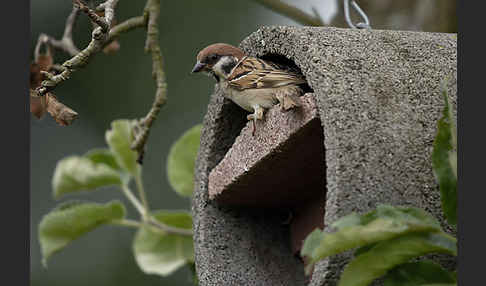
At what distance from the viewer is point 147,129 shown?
2352mm

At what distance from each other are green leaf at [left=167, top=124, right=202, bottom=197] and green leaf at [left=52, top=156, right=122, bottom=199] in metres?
0.18

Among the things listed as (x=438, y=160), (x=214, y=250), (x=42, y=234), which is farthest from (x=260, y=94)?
(x=42, y=234)

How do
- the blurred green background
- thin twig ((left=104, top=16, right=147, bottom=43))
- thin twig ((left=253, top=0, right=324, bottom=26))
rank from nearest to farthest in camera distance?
thin twig ((left=104, top=16, right=147, bottom=43)), thin twig ((left=253, top=0, right=324, bottom=26)), the blurred green background

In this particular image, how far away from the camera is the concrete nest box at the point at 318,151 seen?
1388mm

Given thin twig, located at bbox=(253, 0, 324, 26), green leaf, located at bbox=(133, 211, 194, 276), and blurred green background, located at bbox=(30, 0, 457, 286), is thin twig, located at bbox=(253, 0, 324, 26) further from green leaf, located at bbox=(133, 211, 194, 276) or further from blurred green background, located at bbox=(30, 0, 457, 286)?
blurred green background, located at bbox=(30, 0, 457, 286)

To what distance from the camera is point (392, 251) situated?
1.27 m

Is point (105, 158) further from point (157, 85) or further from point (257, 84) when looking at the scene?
point (257, 84)

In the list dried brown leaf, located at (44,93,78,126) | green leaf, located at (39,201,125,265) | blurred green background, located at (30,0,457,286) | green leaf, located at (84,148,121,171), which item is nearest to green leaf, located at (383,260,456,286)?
dried brown leaf, located at (44,93,78,126)

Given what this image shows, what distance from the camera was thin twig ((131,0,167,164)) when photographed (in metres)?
2.36

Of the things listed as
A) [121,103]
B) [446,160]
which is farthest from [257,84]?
[121,103]

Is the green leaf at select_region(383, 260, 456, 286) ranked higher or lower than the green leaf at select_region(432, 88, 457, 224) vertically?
lower

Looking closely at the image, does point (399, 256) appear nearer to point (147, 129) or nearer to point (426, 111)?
point (426, 111)

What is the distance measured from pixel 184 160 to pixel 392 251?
128 cm

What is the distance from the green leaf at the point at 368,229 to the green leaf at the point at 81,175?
1302 millimetres
